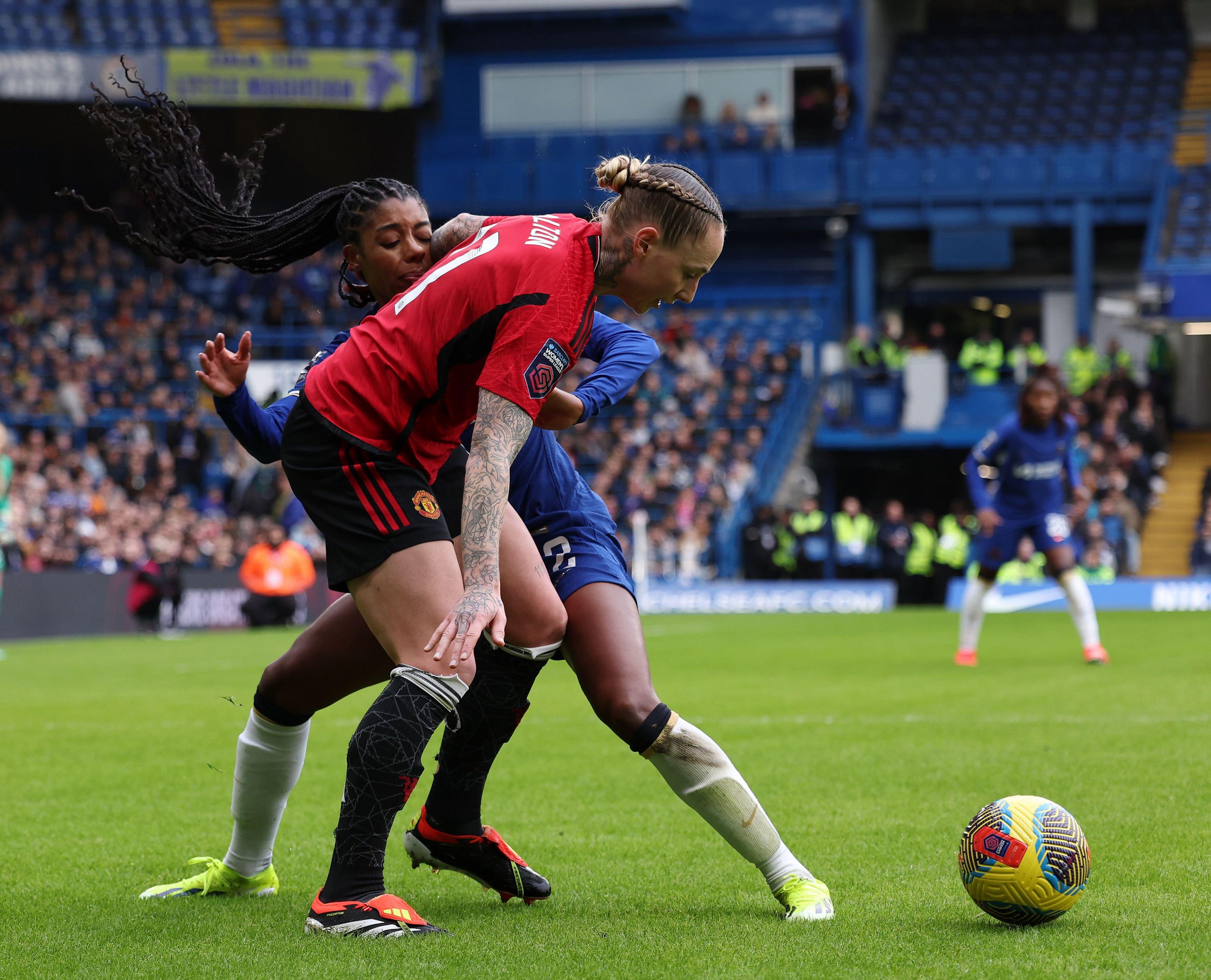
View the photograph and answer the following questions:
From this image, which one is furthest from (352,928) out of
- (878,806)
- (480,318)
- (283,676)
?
(878,806)

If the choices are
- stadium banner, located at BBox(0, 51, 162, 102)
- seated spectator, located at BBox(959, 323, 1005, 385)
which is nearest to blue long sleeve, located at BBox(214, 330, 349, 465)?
seated spectator, located at BBox(959, 323, 1005, 385)

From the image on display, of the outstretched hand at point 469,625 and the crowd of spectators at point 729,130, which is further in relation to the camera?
the crowd of spectators at point 729,130

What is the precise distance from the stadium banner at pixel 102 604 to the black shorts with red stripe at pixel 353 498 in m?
14.3

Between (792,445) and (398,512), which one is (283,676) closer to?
(398,512)

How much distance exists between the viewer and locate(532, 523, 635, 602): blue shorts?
4.50 meters

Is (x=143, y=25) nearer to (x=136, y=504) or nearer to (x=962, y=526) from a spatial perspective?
(x=136, y=504)

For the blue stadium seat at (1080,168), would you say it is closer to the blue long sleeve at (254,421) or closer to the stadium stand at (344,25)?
the stadium stand at (344,25)

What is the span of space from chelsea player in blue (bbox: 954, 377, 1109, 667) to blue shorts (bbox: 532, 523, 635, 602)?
27.0ft

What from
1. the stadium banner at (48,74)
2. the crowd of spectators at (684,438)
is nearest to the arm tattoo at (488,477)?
the crowd of spectators at (684,438)

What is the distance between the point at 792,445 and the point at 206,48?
45.9 feet

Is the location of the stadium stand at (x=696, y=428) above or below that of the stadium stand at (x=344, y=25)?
below

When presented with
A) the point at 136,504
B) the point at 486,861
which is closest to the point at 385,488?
the point at 486,861

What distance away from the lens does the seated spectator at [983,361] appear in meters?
28.6

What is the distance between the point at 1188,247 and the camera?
89.4 feet
